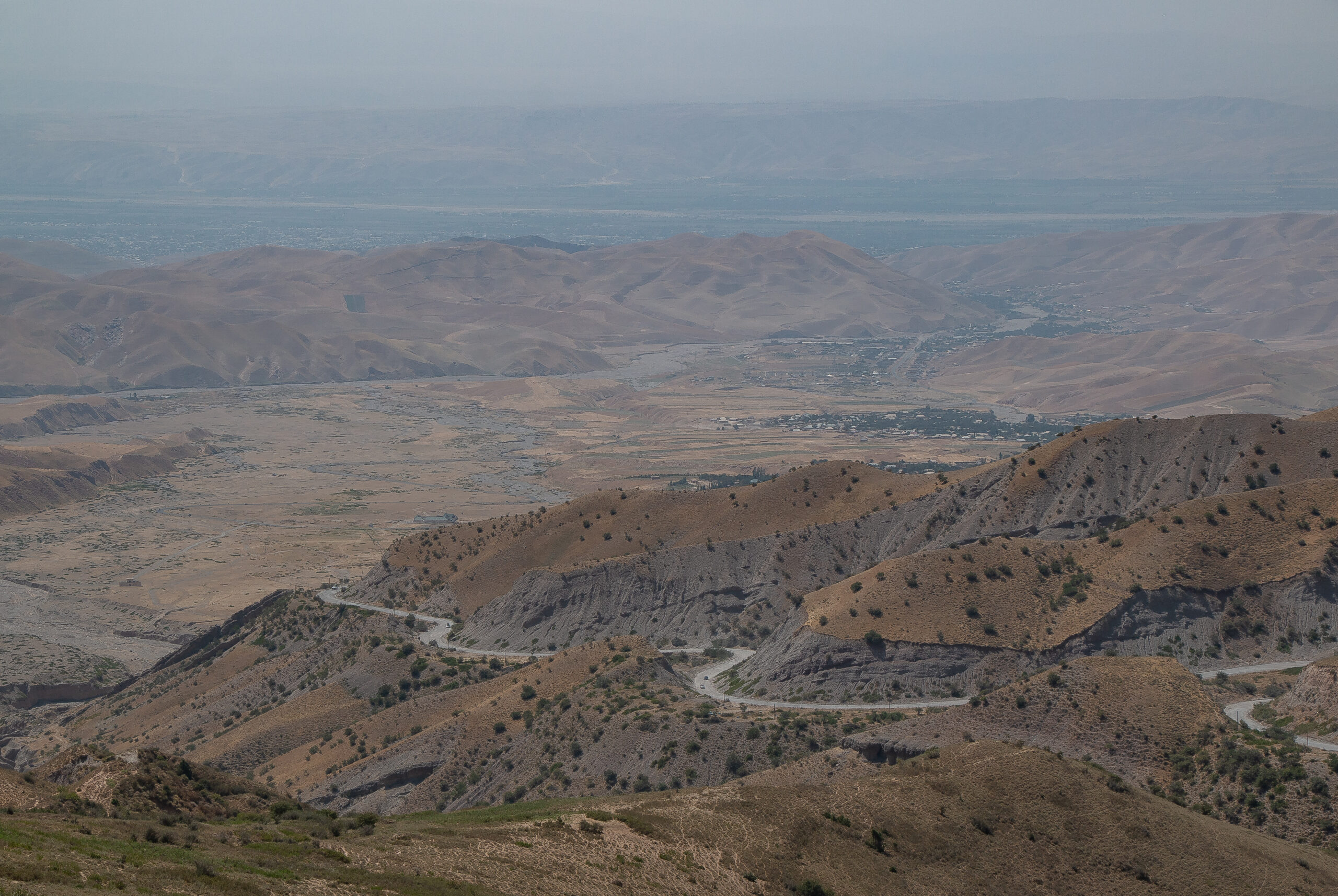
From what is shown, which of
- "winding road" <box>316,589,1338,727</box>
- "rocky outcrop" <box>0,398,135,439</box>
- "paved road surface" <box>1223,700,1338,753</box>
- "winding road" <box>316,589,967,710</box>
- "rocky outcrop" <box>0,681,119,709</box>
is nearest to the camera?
"paved road surface" <box>1223,700,1338,753</box>

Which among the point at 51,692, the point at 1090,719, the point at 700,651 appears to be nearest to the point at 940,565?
the point at 700,651

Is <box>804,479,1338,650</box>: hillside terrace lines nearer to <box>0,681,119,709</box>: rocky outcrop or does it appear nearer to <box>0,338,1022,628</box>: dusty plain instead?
<box>0,681,119,709</box>: rocky outcrop

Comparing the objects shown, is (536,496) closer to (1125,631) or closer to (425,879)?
(1125,631)

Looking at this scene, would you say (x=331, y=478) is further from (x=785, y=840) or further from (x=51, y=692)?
(x=785, y=840)

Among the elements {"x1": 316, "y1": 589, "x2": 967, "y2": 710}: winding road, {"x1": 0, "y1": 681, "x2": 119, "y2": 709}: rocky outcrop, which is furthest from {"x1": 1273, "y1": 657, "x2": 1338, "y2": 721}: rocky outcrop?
{"x1": 0, "y1": 681, "x2": 119, "y2": 709}: rocky outcrop


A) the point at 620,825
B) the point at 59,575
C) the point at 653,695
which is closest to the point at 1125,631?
the point at 653,695
